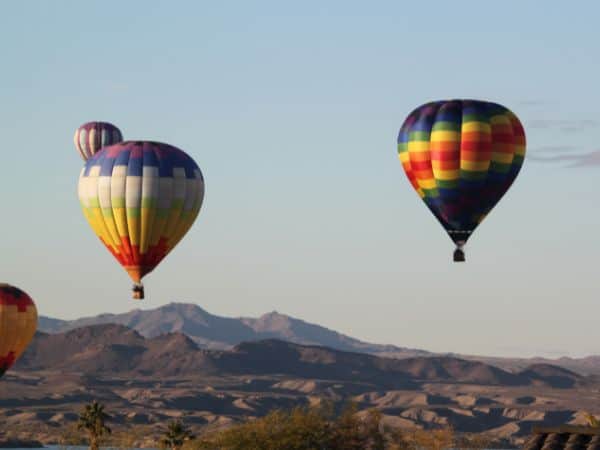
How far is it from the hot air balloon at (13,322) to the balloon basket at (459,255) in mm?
66573

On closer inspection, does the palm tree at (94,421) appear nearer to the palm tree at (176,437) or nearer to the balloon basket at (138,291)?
the palm tree at (176,437)

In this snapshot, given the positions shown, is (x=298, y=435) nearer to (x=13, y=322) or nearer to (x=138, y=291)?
(x=13, y=322)

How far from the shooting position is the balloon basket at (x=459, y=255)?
9531 centimetres

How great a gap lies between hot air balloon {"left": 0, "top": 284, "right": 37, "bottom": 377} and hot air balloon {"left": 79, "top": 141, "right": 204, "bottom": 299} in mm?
37734

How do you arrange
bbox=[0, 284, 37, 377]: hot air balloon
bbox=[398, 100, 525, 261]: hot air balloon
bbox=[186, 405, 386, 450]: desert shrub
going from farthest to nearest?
bbox=[186, 405, 386, 450]: desert shrub < bbox=[0, 284, 37, 377]: hot air balloon < bbox=[398, 100, 525, 261]: hot air balloon

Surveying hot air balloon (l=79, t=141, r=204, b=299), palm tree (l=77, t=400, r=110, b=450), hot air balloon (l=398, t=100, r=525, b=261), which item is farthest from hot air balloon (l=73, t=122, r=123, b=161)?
hot air balloon (l=398, t=100, r=525, b=261)

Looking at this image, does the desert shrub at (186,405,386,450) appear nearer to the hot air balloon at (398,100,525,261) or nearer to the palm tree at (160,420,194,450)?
the palm tree at (160,420,194,450)

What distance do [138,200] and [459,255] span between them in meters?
28.9

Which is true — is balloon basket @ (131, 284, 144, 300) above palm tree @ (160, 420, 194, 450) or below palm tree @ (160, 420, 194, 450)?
above

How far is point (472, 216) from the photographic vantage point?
333 feet

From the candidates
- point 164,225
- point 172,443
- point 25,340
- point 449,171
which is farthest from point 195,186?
point 172,443

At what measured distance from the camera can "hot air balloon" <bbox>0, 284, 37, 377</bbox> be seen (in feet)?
495

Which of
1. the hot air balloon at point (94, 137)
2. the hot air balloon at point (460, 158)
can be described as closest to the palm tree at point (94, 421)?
the hot air balloon at point (94, 137)

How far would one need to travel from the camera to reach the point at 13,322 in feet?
498
